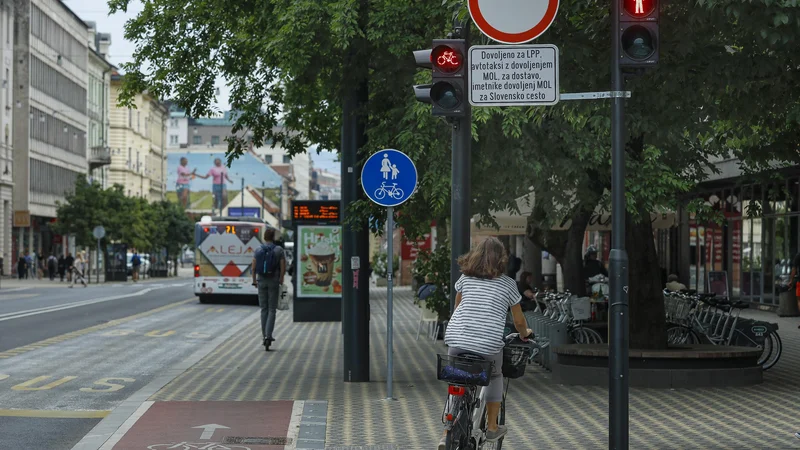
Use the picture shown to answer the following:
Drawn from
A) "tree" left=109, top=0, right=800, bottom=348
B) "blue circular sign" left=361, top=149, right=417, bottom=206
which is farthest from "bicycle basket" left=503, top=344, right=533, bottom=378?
"blue circular sign" left=361, top=149, right=417, bottom=206

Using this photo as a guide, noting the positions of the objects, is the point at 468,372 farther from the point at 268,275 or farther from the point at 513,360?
the point at 268,275

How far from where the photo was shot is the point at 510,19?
8.77 m

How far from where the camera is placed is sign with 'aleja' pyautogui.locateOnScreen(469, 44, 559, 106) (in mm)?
8461

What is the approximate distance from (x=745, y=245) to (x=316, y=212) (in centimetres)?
1444

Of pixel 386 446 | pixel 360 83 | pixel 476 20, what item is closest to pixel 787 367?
pixel 360 83

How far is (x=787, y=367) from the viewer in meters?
17.5

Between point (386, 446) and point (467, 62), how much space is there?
296cm

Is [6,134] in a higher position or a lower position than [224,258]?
higher

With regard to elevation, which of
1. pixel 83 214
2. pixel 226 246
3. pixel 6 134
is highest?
pixel 6 134

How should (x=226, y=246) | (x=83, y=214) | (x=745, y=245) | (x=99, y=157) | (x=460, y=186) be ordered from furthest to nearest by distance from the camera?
1. (x=99, y=157)
2. (x=83, y=214)
3. (x=226, y=246)
4. (x=745, y=245)
5. (x=460, y=186)

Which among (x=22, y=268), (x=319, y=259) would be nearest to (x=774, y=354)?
(x=319, y=259)

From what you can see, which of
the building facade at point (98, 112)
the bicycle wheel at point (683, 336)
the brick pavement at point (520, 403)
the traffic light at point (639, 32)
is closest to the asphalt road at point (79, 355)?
the brick pavement at point (520, 403)

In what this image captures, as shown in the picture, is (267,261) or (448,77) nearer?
(448,77)

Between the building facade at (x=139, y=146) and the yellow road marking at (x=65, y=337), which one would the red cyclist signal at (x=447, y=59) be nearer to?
the yellow road marking at (x=65, y=337)
